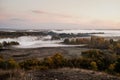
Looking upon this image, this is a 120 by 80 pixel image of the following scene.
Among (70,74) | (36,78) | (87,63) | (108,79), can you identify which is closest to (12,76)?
(36,78)

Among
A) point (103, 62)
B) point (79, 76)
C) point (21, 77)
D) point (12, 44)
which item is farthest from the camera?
point (12, 44)

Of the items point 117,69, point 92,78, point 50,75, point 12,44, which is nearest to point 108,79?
point 92,78

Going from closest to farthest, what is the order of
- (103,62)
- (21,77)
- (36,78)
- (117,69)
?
1. (21,77)
2. (36,78)
3. (117,69)
4. (103,62)

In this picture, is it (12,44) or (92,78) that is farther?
(12,44)

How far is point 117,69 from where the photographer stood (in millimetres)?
17844

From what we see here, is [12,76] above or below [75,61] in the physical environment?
above

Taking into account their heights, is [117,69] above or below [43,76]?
below

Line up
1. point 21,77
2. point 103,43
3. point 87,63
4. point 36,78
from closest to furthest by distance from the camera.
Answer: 1. point 21,77
2. point 36,78
3. point 87,63
4. point 103,43

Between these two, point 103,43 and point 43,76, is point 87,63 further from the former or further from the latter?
Answer: point 103,43

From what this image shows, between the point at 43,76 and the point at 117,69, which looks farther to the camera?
the point at 117,69

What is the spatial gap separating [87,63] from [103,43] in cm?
3748

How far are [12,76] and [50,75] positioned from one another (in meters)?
1.83

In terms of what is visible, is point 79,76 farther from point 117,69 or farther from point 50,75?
point 117,69

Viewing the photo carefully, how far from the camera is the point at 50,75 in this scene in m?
9.22
